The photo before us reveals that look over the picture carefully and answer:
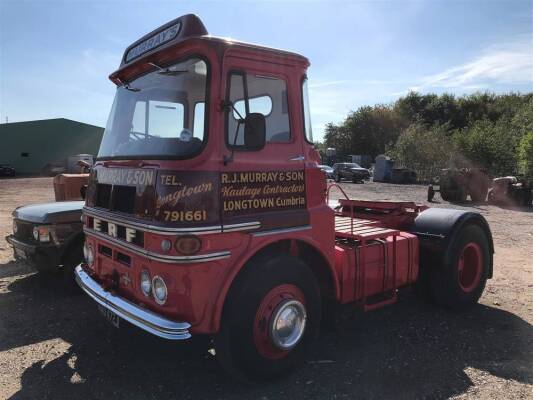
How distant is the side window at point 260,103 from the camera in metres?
3.44

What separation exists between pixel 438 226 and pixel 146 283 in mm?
3590

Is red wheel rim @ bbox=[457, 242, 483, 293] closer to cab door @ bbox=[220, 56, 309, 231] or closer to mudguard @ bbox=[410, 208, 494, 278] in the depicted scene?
mudguard @ bbox=[410, 208, 494, 278]

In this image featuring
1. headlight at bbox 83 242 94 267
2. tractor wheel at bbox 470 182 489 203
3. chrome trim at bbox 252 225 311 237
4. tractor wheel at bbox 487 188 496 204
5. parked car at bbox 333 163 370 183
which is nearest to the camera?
chrome trim at bbox 252 225 311 237

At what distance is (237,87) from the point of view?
11.5ft

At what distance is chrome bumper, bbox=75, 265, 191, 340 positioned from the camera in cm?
309

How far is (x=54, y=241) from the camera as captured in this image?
5855 millimetres

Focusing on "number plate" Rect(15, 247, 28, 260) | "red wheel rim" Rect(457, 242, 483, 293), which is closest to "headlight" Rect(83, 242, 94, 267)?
"number plate" Rect(15, 247, 28, 260)

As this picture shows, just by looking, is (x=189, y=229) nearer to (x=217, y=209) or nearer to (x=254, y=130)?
(x=217, y=209)

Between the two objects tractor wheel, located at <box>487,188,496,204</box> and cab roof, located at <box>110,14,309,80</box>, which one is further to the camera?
tractor wheel, located at <box>487,188,496,204</box>

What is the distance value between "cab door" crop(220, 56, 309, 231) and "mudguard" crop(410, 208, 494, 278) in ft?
7.15

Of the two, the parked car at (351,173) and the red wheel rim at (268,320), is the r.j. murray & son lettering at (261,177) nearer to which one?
the red wheel rim at (268,320)

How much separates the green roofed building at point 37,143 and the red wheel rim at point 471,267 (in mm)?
45778

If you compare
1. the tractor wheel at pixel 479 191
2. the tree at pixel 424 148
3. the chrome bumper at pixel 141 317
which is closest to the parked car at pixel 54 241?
the chrome bumper at pixel 141 317

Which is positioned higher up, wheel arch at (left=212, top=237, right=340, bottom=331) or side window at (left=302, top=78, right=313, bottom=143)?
side window at (left=302, top=78, right=313, bottom=143)
